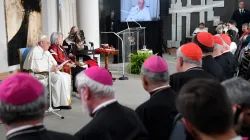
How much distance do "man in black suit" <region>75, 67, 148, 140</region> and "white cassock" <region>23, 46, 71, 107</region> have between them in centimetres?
443

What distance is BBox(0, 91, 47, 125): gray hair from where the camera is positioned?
168cm

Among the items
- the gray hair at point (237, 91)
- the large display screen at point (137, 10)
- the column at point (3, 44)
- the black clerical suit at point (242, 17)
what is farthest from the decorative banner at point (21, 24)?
the black clerical suit at point (242, 17)

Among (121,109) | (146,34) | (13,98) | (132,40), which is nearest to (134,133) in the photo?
(121,109)

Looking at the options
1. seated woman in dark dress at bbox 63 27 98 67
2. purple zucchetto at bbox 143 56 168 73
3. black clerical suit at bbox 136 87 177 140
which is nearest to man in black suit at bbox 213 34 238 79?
purple zucchetto at bbox 143 56 168 73

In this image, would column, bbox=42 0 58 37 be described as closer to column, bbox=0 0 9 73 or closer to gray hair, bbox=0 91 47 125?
column, bbox=0 0 9 73

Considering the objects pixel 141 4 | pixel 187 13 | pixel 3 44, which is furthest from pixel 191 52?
pixel 187 13

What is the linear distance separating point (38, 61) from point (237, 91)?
5192 millimetres

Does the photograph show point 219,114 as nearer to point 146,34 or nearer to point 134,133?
point 134,133

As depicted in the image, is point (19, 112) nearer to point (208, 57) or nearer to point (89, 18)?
point (208, 57)

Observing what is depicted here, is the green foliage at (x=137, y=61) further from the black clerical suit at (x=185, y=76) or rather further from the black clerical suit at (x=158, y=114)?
the black clerical suit at (x=158, y=114)

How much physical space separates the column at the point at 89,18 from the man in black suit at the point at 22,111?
8.51 metres

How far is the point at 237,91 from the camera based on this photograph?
186 cm

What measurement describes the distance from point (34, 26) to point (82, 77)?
6.41 meters

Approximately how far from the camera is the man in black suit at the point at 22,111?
1.67 meters
